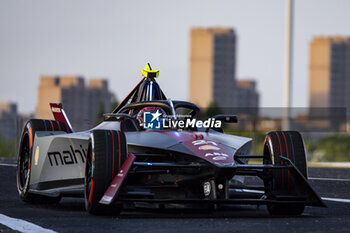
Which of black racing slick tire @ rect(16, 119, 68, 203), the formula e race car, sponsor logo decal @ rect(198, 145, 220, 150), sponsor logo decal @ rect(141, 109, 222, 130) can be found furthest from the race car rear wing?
sponsor logo decal @ rect(198, 145, 220, 150)

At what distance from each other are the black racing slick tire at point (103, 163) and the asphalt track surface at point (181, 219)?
0.13 metres

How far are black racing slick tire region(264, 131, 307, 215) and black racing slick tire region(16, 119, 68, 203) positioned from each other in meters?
3.09

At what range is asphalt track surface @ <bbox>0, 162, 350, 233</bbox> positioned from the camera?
23.1 ft

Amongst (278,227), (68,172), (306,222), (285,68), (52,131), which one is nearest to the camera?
(278,227)

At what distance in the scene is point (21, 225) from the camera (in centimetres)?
A: 728

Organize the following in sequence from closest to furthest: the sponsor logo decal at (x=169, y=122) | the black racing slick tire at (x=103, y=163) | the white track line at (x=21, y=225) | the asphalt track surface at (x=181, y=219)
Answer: the white track line at (x=21, y=225) → the asphalt track surface at (x=181, y=219) → the black racing slick tire at (x=103, y=163) → the sponsor logo decal at (x=169, y=122)

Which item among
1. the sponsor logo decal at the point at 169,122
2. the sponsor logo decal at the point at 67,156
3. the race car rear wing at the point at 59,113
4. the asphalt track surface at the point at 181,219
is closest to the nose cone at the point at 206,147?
the sponsor logo decal at the point at 169,122

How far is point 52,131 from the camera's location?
10.6 metres

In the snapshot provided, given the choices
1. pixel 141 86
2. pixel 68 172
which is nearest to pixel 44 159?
pixel 68 172

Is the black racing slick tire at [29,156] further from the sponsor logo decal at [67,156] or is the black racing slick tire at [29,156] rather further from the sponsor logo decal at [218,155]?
the sponsor logo decal at [218,155]

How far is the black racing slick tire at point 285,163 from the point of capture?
339 inches

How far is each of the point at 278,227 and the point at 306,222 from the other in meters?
0.60

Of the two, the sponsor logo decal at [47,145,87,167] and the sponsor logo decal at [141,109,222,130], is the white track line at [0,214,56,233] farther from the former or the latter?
the sponsor logo decal at [141,109,222,130]

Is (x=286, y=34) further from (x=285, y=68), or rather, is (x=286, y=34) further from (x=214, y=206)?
(x=214, y=206)
